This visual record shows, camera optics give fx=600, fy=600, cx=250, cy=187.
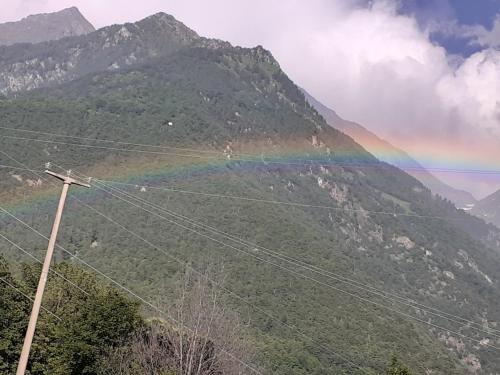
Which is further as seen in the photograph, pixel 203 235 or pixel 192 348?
pixel 203 235

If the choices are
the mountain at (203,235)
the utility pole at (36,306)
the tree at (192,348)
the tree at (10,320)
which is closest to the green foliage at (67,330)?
the tree at (10,320)

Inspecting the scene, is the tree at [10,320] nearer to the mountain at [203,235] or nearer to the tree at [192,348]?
the tree at [192,348]

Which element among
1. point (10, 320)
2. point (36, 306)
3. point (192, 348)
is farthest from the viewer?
point (10, 320)

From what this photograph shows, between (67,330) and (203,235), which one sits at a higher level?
(67,330)

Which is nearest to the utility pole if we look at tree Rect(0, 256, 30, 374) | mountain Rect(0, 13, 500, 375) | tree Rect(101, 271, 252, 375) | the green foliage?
tree Rect(101, 271, 252, 375)

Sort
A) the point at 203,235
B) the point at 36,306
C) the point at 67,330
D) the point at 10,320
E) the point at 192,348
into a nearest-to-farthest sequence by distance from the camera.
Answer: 1. the point at 36,306
2. the point at 192,348
3. the point at 67,330
4. the point at 10,320
5. the point at 203,235

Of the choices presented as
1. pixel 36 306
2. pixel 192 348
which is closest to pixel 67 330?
pixel 192 348

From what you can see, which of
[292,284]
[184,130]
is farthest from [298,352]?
[184,130]

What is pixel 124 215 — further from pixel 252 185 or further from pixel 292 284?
pixel 252 185

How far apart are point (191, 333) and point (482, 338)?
168983mm

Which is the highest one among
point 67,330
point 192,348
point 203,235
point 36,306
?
point 36,306

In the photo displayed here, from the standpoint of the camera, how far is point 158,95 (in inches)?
7840

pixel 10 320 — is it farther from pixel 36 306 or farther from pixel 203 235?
pixel 203 235

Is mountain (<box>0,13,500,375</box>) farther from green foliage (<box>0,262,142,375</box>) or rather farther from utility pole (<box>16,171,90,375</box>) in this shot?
utility pole (<box>16,171,90,375</box>)
